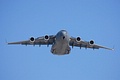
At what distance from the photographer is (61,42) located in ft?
73.5

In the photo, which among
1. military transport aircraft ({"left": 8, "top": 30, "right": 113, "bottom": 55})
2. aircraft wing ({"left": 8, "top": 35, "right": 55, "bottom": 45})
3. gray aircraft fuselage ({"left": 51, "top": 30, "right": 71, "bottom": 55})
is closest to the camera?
gray aircraft fuselage ({"left": 51, "top": 30, "right": 71, "bottom": 55})

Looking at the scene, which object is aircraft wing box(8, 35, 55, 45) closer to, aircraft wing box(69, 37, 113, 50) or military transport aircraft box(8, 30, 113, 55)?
military transport aircraft box(8, 30, 113, 55)

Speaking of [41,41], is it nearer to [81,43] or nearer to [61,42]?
[81,43]

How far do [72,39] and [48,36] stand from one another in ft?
8.51

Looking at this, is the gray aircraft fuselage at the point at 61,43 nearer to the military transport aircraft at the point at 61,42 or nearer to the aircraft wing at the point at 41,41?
the military transport aircraft at the point at 61,42

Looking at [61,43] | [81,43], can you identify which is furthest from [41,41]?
[61,43]

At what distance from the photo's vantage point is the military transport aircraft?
2240cm

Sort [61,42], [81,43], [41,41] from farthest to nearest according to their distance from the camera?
[41,41] → [81,43] → [61,42]

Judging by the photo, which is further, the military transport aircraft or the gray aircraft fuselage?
the military transport aircraft

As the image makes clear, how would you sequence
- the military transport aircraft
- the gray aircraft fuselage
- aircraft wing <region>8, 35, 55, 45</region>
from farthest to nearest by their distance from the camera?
aircraft wing <region>8, 35, 55, 45</region> < the military transport aircraft < the gray aircraft fuselage

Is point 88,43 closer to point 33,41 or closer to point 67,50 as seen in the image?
point 67,50

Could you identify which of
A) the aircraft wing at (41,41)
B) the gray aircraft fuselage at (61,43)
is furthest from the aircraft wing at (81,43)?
the aircraft wing at (41,41)

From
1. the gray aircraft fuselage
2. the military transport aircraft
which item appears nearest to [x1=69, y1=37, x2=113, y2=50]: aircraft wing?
the military transport aircraft

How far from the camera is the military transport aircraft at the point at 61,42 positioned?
2240 centimetres
